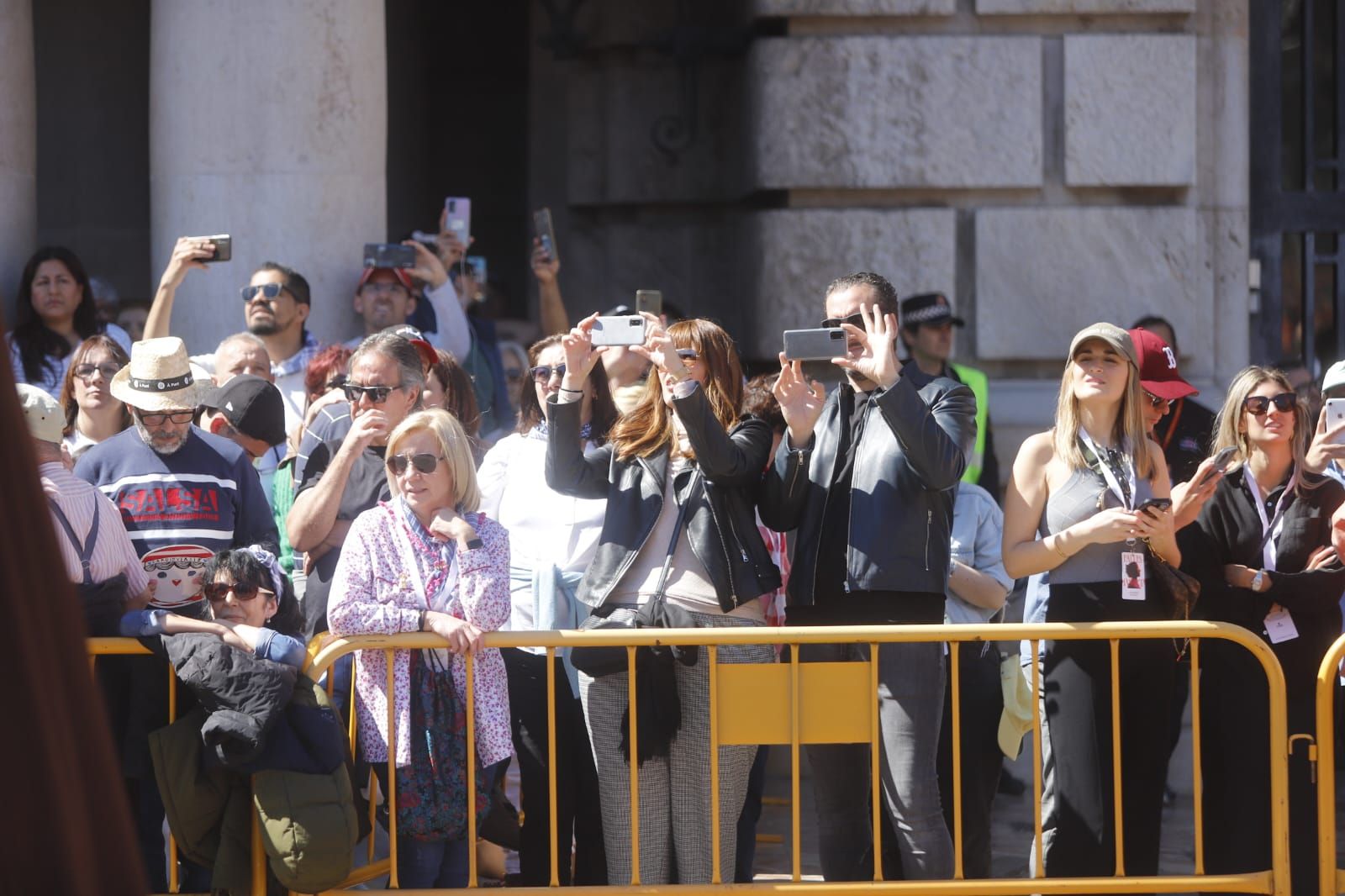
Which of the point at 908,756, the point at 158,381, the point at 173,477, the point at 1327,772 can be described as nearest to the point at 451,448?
the point at 173,477

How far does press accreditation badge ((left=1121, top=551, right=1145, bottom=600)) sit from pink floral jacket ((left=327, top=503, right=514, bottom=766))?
176 centimetres

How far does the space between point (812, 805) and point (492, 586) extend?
282 cm

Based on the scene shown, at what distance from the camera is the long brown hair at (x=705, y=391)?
4812 millimetres

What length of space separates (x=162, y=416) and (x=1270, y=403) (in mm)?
3442

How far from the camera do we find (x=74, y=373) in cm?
575

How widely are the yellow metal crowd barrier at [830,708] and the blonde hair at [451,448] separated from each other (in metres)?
0.49

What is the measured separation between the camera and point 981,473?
23.6 feet

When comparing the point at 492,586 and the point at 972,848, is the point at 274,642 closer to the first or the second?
the point at 492,586

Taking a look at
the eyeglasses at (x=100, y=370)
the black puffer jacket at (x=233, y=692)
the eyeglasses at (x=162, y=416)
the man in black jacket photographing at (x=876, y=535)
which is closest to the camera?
the black puffer jacket at (x=233, y=692)

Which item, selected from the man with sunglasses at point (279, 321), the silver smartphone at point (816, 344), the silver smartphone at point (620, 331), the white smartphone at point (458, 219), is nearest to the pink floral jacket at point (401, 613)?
the silver smartphone at point (620, 331)

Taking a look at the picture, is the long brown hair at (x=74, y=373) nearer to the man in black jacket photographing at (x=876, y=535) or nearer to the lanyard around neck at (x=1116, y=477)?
the man in black jacket photographing at (x=876, y=535)

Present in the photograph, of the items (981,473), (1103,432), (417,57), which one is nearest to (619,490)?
(1103,432)

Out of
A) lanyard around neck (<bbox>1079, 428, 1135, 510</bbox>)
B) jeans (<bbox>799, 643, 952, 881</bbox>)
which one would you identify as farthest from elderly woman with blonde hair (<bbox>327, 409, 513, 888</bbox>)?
lanyard around neck (<bbox>1079, 428, 1135, 510</bbox>)

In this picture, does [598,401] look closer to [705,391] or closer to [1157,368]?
[705,391]
